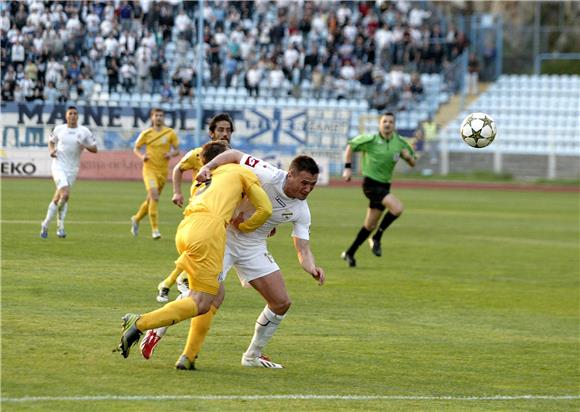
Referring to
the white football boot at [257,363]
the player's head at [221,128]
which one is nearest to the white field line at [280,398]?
the white football boot at [257,363]

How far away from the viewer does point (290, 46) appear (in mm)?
45625

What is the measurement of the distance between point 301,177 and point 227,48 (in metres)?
36.3

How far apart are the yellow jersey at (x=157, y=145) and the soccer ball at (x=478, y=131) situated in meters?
7.16

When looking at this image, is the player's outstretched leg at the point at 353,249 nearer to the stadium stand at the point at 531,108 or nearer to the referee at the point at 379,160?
the referee at the point at 379,160

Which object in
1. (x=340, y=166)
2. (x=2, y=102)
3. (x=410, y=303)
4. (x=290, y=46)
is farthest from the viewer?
(x=290, y=46)

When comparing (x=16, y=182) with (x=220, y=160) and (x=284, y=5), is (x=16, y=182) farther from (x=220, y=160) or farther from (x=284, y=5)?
(x=220, y=160)

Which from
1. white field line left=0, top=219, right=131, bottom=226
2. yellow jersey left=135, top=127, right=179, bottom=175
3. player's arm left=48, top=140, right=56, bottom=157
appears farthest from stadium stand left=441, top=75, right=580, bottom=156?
player's arm left=48, top=140, right=56, bottom=157

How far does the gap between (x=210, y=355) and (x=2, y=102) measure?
101ft

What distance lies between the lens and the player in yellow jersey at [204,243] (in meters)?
8.74

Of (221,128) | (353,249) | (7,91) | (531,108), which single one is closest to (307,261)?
(221,128)

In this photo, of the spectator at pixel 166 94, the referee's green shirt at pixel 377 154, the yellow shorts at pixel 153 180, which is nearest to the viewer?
the referee's green shirt at pixel 377 154

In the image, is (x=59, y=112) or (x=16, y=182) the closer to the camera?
(x=16, y=182)

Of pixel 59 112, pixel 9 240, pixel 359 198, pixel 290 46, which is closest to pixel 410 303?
pixel 9 240

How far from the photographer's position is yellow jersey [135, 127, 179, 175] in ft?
67.9
